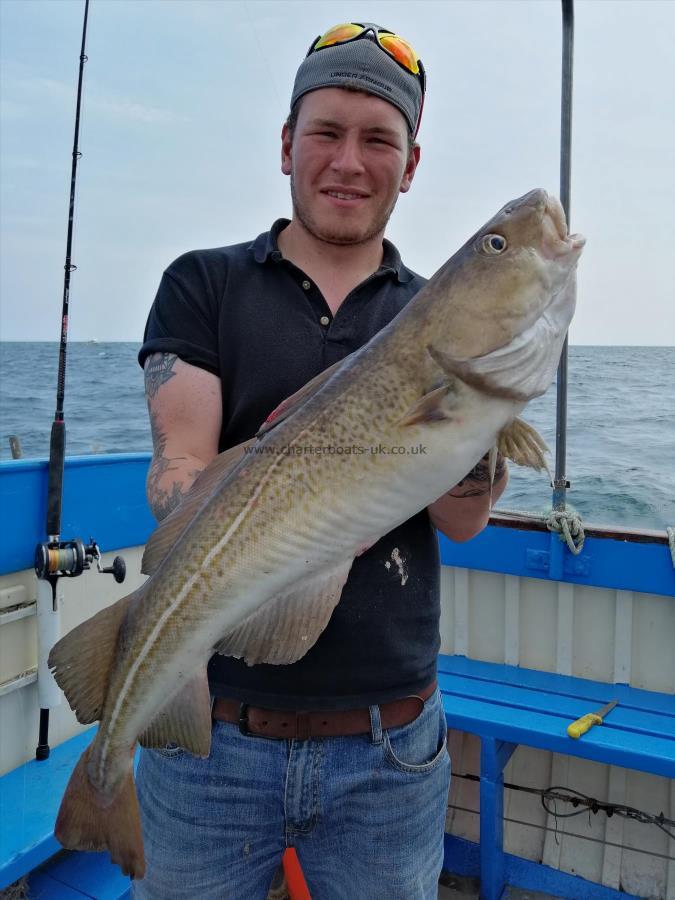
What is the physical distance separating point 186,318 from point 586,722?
9.63 feet

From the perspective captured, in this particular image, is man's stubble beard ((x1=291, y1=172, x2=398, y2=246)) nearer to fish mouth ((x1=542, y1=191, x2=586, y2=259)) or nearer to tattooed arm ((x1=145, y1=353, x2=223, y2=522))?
tattooed arm ((x1=145, y1=353, x2=223, y2=522))

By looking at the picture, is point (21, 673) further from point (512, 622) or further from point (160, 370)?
point (512, 622)

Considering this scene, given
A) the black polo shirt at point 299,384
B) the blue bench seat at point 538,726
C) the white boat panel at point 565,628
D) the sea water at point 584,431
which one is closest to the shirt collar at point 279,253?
the black polo shirt at point 299,384

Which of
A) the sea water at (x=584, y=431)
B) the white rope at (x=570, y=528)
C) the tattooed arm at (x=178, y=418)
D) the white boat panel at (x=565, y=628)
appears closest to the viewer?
the tattooed arm at (x=178, y=418)

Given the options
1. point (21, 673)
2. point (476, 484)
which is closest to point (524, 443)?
point (476, 484)

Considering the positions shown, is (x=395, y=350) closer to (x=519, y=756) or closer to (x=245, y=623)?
(x=245, y=623)

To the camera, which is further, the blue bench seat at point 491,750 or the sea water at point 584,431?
the sea water at point 584,431

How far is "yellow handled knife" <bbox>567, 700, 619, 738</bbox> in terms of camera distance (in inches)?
146

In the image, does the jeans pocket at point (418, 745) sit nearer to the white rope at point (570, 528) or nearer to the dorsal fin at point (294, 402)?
the dorsal fin at point (294, 402)

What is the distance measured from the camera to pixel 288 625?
2.01 meters

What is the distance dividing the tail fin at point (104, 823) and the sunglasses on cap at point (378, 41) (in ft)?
7.95

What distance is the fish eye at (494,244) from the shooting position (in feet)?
6.40

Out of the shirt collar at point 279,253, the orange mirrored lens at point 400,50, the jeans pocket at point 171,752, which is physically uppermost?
the orange mirrored lens at point 400,50

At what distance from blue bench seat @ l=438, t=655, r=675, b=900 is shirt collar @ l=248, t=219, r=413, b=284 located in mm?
2459
